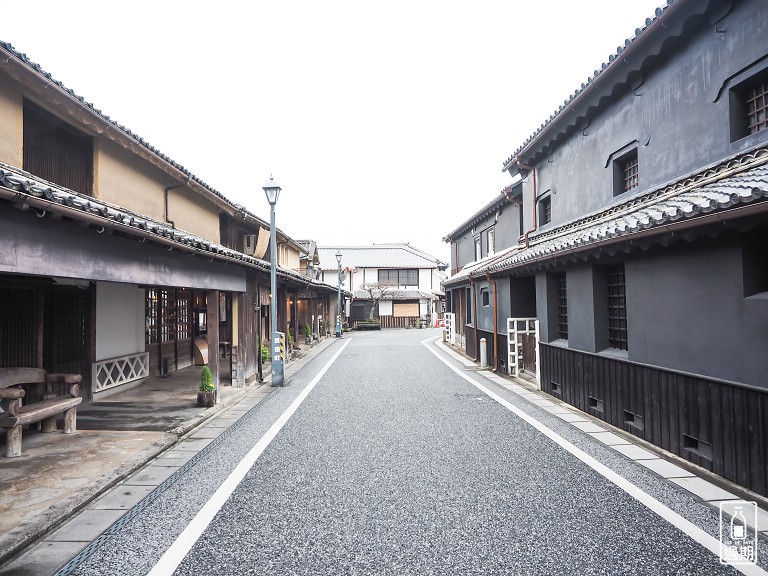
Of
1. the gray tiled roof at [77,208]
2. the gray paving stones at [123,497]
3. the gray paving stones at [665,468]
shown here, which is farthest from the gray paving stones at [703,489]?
the gray tiled roof at [77,208]

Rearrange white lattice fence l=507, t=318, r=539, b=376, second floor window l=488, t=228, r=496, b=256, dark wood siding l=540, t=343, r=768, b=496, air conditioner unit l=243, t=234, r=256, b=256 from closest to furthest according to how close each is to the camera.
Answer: dark wood siding l=540, t=343, r=768, b=496, white lattice fence l=507, t=318, r=539, b=376, air conditioner unit l=243, t=234, r=256, b=256, second floor window l=488, t=228, r=496, b=256

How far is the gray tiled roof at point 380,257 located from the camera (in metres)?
48.0

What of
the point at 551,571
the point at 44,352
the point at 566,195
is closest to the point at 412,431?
the point at 551,571

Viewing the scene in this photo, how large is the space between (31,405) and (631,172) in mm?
11836

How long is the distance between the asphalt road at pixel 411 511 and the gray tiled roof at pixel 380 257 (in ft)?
135

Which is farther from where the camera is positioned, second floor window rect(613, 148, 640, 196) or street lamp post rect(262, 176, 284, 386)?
street lamp post rect(262, 176, 284, 386)

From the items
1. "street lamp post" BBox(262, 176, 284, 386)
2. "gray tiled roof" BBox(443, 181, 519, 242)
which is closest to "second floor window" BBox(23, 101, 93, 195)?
"street lamp post" BBox(262, 176, 284, 386)

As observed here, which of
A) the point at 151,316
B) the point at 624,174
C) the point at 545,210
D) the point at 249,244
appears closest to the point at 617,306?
the point at 624,174

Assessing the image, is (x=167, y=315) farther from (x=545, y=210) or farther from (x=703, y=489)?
(x=703, y=489)

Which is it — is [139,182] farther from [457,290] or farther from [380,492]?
[457,290]

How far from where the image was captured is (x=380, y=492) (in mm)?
4477

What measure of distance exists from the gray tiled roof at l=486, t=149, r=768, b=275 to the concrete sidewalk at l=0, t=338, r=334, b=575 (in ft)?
21.8

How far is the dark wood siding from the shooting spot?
4359mm

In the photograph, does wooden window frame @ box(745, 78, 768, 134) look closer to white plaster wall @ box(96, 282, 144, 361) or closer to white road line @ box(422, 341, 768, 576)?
white road line @ box(422, 341, 768, 576)
